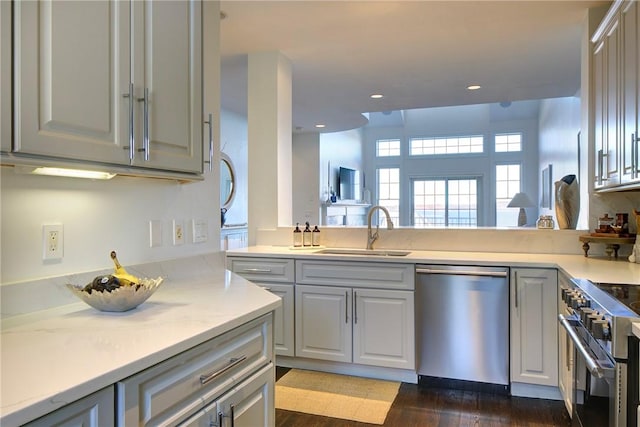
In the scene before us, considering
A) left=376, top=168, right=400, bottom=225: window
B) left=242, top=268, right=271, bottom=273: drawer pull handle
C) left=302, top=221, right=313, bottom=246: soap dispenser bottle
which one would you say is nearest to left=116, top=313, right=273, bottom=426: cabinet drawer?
left=242, top=268, right=271, bottom=273: drawer pull handle

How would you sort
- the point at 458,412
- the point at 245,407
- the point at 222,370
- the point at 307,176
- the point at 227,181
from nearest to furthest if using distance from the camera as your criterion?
the point at 222,370 < the point at 245,407 < the point at 458,412 < the point at 227,181 < the point at 307,176

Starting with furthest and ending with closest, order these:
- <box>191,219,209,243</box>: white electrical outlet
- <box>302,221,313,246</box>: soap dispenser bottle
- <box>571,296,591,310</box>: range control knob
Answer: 1. <box>302,221,313,246</box>: soap dispenser bottle
2. <box>191,219,209,243</box>: white electrical outlet
3. <box>571,296,591,310</box>: range control knob

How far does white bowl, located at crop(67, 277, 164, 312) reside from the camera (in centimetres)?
130

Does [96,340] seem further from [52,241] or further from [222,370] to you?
[52,241]

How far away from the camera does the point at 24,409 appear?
0.73 metres

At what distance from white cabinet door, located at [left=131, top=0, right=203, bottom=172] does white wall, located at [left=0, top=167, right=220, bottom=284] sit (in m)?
0.24

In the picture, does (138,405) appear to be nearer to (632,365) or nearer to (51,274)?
(51,274)

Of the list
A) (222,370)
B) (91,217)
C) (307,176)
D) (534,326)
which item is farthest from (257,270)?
(307,176)

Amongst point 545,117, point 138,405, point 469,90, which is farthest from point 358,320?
point 545,117

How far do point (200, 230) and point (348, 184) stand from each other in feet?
24.9

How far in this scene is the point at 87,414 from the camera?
2.82ft

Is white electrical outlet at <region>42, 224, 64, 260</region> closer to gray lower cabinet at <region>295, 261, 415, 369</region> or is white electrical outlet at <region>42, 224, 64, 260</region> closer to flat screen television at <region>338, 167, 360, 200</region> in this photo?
gray lower cabinet at <region>295, 261, 415, 369</region>

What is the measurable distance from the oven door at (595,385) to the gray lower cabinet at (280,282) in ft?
5.71

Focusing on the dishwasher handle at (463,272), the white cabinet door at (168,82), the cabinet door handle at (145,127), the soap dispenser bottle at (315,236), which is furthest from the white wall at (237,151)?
the cabinet door handle at (145,127)
